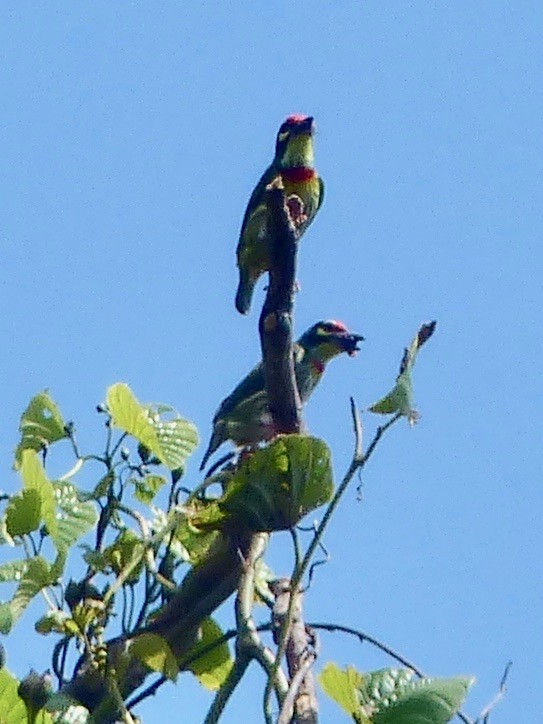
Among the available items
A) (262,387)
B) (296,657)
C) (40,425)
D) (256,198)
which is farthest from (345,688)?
(256,198)

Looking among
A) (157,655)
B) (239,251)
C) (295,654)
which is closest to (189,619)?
(157,655)

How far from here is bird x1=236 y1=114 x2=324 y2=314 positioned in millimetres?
4461

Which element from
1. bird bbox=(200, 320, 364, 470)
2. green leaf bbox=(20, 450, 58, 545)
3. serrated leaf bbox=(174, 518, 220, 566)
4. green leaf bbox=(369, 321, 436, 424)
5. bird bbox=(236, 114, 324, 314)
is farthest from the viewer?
bird bbox=(236, 114, 324, 314)

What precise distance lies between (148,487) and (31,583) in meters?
0.43

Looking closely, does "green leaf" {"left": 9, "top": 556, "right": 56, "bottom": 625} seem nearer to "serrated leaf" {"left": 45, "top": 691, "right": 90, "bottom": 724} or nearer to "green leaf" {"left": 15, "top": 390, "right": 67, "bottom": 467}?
"serrated leaf" {"left": 45, "top": 691, "right": 90, "bottom": 724}

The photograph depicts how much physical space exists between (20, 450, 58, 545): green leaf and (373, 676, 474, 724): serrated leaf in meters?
0.62

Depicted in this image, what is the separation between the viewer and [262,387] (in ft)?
13.5

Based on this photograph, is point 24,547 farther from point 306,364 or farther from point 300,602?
point 306,364

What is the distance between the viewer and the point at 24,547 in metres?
2.18

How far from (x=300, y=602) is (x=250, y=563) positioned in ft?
0.34

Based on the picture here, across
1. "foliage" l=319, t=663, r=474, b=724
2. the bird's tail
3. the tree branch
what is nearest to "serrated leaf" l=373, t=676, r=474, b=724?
"foliage" l=319, t=663, r=474, b=724

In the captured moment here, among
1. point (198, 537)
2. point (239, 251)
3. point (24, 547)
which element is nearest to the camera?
point (24, 547)

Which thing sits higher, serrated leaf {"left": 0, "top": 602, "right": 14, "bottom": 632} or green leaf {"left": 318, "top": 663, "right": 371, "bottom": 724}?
serrated leaf {"left": 0, "top": 602, "right": 14, "bottom": 632}

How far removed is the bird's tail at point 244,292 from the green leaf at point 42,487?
267 cm
